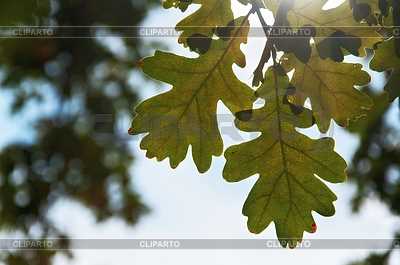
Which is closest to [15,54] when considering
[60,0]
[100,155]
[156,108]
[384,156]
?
[60,0]

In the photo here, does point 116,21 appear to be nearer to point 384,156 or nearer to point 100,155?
point 100,155

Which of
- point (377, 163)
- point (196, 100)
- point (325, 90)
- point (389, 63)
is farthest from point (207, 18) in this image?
point (377, 163)

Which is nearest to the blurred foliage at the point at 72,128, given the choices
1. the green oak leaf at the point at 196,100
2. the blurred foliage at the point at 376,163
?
the blurred foliage at the point at 376,163

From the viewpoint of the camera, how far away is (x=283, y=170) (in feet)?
5.65

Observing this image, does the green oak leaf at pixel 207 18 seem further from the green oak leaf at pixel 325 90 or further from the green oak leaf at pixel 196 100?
the green oak leaf at pixel 325 90

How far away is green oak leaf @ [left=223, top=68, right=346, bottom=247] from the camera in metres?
1.70

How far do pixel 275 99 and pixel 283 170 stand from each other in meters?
0.21

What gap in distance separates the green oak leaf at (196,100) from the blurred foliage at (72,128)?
6.19 metres

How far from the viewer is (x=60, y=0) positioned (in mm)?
8969

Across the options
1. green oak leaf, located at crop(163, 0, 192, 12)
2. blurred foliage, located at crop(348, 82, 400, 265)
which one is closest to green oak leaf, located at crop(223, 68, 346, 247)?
green oak leaf, located at crop(163, 0, 192, 12)

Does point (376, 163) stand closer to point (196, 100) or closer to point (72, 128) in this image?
point (72, 128)

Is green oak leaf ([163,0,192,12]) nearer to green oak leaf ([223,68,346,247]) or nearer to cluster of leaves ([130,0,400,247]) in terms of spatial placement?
cluster of leaves ([130,0,400,247])

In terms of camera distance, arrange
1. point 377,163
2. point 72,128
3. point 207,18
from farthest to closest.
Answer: point 72,128
point 377,163
point 207,18

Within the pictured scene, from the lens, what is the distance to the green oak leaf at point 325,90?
166cm
